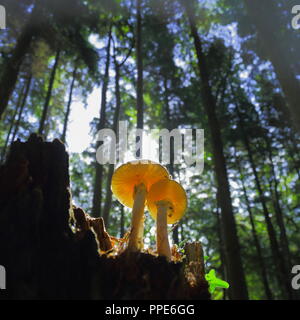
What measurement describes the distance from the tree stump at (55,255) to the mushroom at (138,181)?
0.42 metres

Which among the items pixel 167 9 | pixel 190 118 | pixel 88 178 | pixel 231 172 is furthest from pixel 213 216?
pixel 167 9

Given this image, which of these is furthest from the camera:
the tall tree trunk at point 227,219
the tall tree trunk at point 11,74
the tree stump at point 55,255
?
the tall tree trunk at point 11,74

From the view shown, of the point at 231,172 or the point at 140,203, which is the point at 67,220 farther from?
the point at 231,172

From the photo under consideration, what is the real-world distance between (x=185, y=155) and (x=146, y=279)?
13093 mm

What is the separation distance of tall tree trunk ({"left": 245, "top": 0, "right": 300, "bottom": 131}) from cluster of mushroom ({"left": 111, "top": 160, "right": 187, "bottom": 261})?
404 cm

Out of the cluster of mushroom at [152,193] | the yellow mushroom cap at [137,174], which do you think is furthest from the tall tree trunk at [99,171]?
the cluster of mushroom at [152,193]

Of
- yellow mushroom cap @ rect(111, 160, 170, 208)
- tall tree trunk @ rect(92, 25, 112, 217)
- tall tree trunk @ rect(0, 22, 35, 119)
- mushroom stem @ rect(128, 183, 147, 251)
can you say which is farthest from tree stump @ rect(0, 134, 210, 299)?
tall tree trunk @ rect(92, 25, 112, 217)

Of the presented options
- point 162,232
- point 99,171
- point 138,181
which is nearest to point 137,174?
point 138,181

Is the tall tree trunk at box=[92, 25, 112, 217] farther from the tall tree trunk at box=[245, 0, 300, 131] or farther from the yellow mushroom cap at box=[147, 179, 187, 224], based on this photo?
the yellow mushroom cap at box=[147, 179, 187, 224]

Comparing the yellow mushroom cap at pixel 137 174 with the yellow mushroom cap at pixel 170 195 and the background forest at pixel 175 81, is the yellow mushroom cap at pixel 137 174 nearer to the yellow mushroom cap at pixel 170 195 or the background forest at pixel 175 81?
the yellow mushroom cap at pixel 170 195

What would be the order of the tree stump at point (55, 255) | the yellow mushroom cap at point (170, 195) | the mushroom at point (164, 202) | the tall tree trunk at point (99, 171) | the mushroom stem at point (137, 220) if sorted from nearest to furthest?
the tree stump at point (55, 255)
the mushroom stem at point (137, 220)
the mushroom at point (164, 202)
the yellow mushroom cap at point (170, 195)
the tall tree trunk at point (99, 171)

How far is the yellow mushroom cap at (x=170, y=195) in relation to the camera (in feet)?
8.17

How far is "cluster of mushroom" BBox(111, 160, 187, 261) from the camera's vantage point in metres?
2.33

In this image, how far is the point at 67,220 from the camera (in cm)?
184
